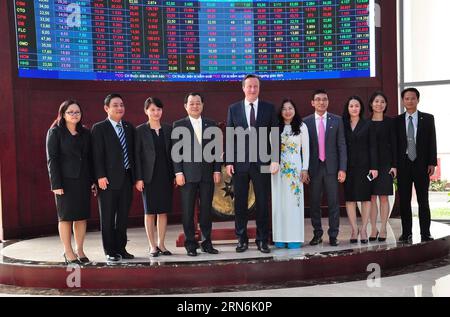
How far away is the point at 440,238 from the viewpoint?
5012 millimetres

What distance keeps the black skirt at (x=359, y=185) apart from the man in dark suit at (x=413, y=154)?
43 cm

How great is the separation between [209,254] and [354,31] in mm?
3622

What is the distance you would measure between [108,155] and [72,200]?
1.45 ft

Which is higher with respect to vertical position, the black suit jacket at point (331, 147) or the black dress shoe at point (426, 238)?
the black suit jacket at point (331, 147)

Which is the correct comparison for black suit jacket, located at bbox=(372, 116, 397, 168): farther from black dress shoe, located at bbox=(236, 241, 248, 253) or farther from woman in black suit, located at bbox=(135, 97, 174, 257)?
woman in black suit, located at bbox=(135, 97, 174, 257)

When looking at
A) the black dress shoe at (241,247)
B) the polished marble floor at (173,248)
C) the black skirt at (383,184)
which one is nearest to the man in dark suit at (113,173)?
the polished marble floor at (173,248)

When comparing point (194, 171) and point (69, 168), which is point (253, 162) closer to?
point (194, 171)

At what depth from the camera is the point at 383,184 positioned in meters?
4.84

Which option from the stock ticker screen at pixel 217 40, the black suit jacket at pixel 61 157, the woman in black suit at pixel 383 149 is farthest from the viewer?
the stock ticker screen at pixel 217 40

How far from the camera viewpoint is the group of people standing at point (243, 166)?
13.8 ft

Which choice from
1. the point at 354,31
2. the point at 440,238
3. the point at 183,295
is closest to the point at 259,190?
the point at 183,295

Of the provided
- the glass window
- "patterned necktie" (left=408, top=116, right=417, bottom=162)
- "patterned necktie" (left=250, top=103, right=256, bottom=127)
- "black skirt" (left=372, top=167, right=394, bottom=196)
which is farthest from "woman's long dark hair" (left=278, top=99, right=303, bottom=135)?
the glass window

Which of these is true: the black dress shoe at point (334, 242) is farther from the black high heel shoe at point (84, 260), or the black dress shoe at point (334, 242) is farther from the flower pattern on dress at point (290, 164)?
the black high heel shoe at point (84, 260)

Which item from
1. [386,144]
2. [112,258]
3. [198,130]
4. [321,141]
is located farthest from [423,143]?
[112,258]
